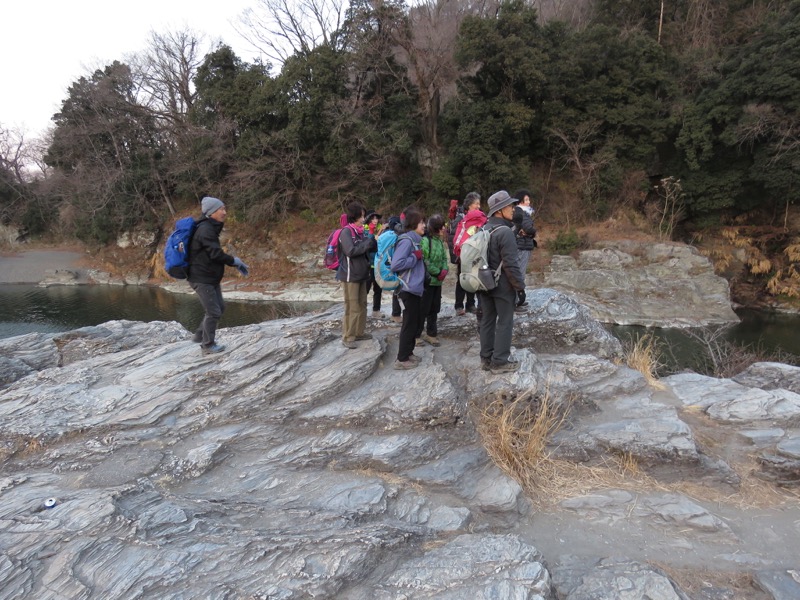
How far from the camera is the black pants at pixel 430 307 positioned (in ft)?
18.7

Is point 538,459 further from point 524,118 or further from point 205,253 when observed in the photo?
point 524,118

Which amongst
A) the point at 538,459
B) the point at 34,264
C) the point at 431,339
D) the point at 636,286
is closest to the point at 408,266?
the point at 431,339

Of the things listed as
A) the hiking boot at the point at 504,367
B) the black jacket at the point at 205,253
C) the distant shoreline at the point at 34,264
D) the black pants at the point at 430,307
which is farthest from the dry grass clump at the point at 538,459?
the distant shoreline at the point at 34,264

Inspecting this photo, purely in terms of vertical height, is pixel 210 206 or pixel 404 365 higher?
pixel 210 206

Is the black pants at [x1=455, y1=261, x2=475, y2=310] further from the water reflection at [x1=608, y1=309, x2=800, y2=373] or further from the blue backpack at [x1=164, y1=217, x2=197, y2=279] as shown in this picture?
the water reflection at [x1=608, y1=309, x2=800, y2=373]

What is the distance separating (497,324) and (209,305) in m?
3.56

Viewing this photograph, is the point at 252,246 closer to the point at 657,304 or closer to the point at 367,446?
the point at 657,304

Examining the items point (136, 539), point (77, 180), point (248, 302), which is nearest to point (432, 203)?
point (248, 302)

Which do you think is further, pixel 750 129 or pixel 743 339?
pixel 750 129

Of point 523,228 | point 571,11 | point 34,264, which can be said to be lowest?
point 34,264

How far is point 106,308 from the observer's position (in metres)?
20.7

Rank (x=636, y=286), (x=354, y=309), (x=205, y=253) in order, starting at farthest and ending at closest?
1. (x=636, y=286)
2. (x=354, y=309)
3. (x=205, y=253)

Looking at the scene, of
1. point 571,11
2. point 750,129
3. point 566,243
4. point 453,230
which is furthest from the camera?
point 571,11

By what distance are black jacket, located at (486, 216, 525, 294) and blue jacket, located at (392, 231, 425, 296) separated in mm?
831
